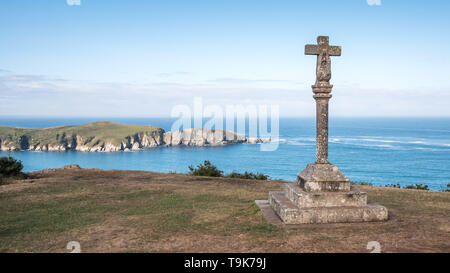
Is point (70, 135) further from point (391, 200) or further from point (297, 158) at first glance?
point (391, 200)

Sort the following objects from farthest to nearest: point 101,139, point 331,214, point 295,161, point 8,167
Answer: point 101,139 < point 295,161 < point 8,167 < point 331,214

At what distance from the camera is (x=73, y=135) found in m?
99.5

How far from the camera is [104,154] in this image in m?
89.1

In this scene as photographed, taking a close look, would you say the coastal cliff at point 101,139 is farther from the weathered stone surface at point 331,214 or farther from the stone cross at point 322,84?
the weathered stone surface at point 331,214

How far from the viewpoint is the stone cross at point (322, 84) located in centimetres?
706

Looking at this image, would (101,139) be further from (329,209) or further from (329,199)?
(329,209)

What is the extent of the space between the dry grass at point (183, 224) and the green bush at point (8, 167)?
3781 millimetres

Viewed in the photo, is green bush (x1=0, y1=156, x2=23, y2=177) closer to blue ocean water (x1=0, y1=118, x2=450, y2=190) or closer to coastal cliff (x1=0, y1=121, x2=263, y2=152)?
blue ocean water (x1=0, y1=118, x2=450, y2=190)

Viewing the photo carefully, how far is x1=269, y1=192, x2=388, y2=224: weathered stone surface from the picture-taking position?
6.23 meters

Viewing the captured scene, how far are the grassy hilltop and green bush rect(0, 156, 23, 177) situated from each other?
83.8 m

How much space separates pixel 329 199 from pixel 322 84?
2656mm

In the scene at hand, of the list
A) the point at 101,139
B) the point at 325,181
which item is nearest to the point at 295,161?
the point at 325,181
